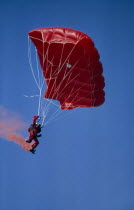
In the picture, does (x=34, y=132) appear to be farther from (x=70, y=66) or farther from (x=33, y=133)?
(x=70, y=66)

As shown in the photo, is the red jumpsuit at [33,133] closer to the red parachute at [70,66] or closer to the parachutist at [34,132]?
the parachutist at [34,132]

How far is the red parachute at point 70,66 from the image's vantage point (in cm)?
1934

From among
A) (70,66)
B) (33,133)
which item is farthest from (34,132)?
(70,66)

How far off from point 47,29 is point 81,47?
5.75 feet

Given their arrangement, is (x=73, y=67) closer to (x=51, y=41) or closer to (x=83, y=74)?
(x=83, y=74)

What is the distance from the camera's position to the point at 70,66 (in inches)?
809

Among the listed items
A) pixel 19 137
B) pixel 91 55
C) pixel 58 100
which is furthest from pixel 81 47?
pixel 19 137

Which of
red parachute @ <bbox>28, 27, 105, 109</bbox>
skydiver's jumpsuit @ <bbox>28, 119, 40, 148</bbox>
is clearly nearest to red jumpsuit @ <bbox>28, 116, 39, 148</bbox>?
A: skydiver's jumpsuit @ <bbox>28, 119, 40, 148</bbox>

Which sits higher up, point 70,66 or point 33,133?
point 70,66

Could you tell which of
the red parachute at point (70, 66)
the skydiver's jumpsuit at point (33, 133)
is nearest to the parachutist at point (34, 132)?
the skydiver's jumpsuit at point (33, 133)

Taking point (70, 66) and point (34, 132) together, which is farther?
point (70, 66)

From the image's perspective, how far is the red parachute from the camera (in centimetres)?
1934

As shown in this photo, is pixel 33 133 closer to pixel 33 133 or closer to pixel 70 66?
pixel 33 133

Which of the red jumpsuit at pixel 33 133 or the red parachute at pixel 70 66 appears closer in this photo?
the red jumpsuit at pixel 33 133
